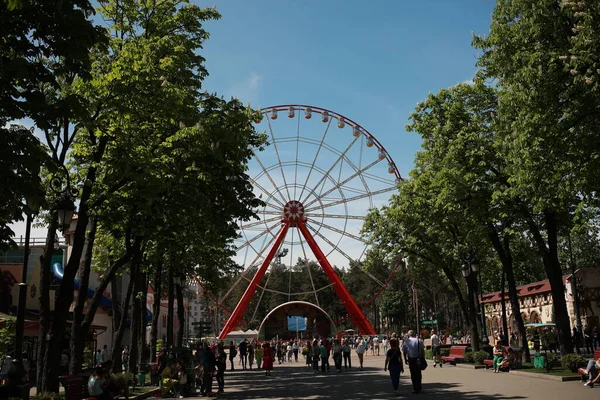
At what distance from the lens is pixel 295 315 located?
62.0 metres

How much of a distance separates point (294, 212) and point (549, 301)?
2648 cm

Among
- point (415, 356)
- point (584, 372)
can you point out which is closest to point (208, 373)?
point (415, 356)

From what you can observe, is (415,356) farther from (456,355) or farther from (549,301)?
(549,301)

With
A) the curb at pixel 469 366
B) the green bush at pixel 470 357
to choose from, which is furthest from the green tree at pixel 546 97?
the green bush at pixel 470 357

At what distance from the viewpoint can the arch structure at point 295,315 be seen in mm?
61031

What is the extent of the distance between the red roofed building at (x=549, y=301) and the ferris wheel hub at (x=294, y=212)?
1930cm

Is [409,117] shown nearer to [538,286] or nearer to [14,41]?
[14,41]

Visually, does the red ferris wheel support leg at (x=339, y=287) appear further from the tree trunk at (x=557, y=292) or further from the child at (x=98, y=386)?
the child at (x=98, y=386)

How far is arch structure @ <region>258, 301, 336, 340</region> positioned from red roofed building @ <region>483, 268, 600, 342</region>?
59.2ft

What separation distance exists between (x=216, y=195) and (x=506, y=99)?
959 cm

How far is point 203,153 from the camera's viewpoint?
18172 mm

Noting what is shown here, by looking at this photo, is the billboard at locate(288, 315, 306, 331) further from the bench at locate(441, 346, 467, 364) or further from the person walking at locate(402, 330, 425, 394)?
the person walking at locate(402, 330, 425, 394)

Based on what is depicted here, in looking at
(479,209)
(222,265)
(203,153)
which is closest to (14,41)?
(203,153)

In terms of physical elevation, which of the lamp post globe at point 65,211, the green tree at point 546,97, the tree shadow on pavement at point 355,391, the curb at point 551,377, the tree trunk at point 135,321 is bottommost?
the tree shadow on pavement at point 355,391
